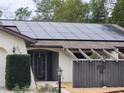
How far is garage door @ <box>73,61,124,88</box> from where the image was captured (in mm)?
28109

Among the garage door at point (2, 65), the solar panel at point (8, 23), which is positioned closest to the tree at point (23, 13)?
the solar panel at point (8, 23)

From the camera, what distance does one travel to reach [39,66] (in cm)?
3316

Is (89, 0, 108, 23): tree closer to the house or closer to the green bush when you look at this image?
the house

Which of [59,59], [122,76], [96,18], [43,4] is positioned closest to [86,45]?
[59,59]

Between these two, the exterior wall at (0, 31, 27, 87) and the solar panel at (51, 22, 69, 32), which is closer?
the exterior wall at (0, 31, 27, 87)

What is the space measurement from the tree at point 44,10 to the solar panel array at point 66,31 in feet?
103

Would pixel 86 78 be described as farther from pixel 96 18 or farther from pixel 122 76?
pixel 96 18

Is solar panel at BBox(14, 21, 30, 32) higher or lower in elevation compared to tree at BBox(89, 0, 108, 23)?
lower

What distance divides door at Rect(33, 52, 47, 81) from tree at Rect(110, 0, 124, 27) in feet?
67.7

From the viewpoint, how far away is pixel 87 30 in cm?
3609

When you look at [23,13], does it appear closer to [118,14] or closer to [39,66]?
[118,14]

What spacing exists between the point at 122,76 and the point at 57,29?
8.19m

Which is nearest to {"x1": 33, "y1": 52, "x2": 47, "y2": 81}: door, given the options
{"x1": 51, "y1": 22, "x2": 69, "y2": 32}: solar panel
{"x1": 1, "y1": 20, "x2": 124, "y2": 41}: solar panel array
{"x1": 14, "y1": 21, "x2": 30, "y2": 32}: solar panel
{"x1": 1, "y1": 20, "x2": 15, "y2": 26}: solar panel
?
{"x1": 1, "y1": 20, "x2": 124, "y2": 41}: solar panel array

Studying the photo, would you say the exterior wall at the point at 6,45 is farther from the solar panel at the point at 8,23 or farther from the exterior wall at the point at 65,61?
the solar panel at the point at 8,23
